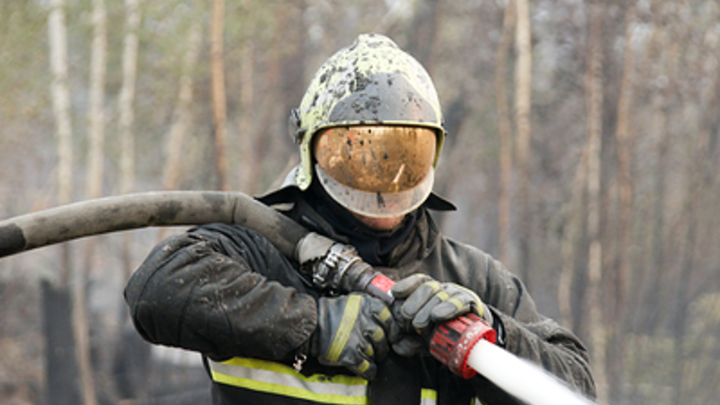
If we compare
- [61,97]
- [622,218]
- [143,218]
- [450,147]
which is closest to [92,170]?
[61,97]

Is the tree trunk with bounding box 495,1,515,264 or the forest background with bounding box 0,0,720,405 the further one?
the tree trunk with bounding box 495,1,515,264

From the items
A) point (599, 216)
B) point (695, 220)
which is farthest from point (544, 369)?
point (695, 220)

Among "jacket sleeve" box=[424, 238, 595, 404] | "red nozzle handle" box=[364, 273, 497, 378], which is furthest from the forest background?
"red nozzle handle" box=[364, 273, 497, 378]

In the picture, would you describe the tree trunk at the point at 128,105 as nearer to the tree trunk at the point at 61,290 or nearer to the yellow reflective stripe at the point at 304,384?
the tree trunk at the point at 61,290

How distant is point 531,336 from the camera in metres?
1.79

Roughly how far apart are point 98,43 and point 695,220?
18.9 ft

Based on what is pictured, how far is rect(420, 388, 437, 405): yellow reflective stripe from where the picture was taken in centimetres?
186

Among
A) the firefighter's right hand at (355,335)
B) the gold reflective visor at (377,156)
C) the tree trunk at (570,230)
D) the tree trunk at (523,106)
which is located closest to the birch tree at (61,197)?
the gold reflective visor at (377,156)

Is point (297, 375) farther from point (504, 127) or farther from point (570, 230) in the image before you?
point (570, 230)

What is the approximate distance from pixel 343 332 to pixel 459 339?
0.30 metres

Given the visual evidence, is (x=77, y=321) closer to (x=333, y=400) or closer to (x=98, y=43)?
(x=98, y=43)

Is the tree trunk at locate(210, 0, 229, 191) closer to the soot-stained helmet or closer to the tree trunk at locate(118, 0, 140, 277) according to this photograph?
the tree trunk at locate(118, 0, 140, 277)

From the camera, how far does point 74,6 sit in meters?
4.25

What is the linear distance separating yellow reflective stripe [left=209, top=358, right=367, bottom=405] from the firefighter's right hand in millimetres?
161
